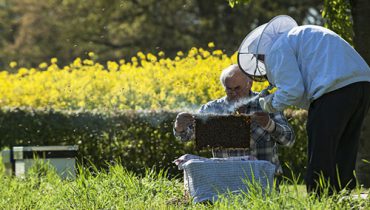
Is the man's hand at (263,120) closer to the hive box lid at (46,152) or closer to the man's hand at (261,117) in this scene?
the man's hand at (261,117)

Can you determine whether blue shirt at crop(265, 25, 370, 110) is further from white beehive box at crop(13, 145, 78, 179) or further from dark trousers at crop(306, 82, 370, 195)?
white beehive box at crop(13, 145, 78, 179)

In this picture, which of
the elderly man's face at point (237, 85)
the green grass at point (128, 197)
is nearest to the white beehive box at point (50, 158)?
the green grass at point (128, 197)

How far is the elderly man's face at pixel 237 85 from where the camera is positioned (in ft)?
19.0

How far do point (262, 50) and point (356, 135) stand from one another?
79cm

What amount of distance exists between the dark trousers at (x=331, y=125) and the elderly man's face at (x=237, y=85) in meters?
0.71

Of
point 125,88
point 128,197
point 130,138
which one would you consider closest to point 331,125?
point 128,197

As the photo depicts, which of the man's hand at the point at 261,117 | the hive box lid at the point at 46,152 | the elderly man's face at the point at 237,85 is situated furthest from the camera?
the hive box lid at the point at 46,152

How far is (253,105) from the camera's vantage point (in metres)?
5.96

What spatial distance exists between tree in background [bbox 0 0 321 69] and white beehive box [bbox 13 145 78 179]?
1540cm

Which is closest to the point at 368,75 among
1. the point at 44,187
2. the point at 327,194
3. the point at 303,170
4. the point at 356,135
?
the point at 356,135

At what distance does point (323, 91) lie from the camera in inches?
199

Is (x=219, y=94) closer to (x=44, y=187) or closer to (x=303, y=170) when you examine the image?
(x=303, y=170)

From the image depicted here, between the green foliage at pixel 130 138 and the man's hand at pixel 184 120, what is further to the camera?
the green foliage at pixel 130 138

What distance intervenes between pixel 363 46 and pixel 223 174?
9.43 ft
